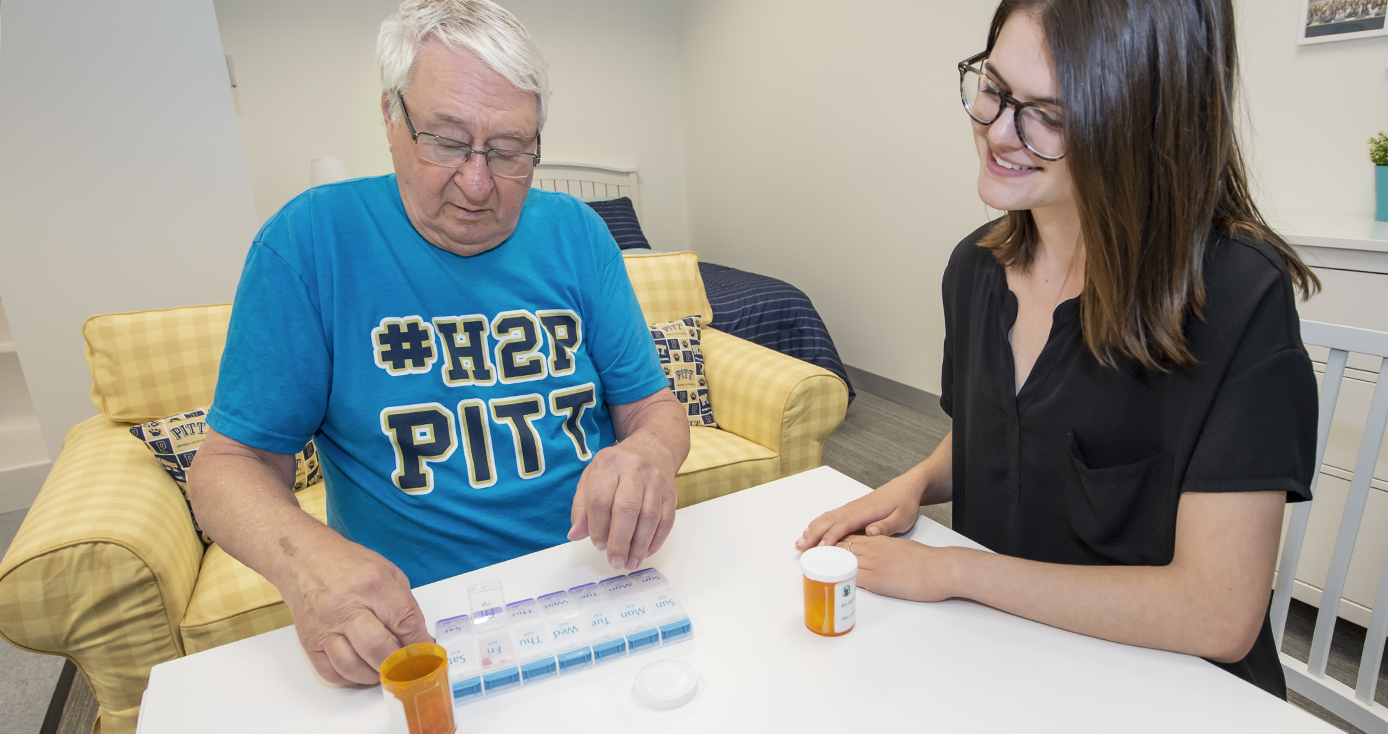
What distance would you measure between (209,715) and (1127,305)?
0.93 metres

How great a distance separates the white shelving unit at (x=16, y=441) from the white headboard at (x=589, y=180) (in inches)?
98.5

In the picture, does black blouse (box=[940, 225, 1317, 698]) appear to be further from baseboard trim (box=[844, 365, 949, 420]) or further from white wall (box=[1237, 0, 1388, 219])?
baseboard trim (box=[844, 365, 949, 420])

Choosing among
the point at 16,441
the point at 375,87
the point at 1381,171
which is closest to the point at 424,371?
the point at 1381,171

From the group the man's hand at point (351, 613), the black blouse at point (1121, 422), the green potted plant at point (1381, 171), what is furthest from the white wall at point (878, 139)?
the man's hand at point (351, 613)

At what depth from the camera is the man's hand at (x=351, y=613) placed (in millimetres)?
636

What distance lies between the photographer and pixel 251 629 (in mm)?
1359

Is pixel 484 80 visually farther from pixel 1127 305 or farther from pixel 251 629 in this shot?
pixel 251 629

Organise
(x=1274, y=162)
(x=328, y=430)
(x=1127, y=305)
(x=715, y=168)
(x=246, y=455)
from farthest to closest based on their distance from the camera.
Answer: (x=715, y=168) < (x=1274, y=162) < (x=328, y=430) < (x=246, y=455) < (x=1127, y=305)

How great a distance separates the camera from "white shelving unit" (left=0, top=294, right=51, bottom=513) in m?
2.68

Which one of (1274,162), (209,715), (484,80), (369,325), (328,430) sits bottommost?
(209,715)

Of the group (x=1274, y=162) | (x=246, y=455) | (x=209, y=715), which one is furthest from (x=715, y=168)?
(x=209, y=715)

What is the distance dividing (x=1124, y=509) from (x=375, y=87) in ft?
13.1

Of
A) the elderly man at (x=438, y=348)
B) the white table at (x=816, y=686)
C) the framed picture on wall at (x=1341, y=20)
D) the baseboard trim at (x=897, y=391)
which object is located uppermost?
the framed picture on wall at (x=1341, y=20)

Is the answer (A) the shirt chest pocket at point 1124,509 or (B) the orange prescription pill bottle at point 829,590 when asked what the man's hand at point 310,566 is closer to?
(B) the orange prescription pill bottle at point 829,590
